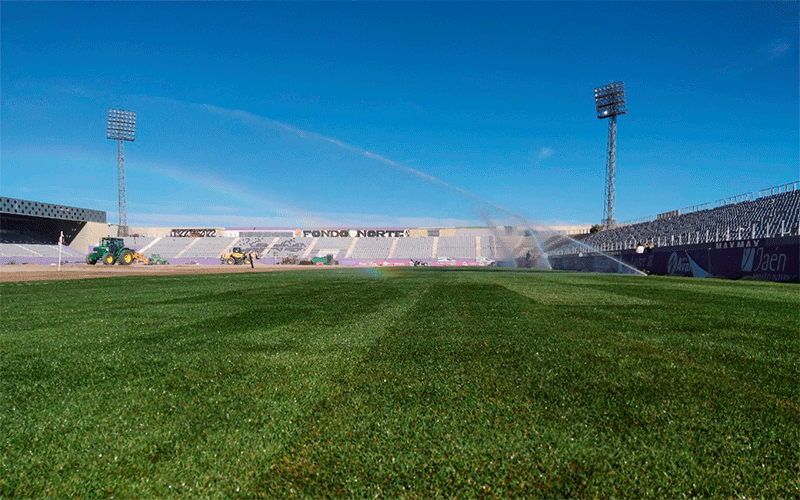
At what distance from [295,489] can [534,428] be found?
1.16 meters

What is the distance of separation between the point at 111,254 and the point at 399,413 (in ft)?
133

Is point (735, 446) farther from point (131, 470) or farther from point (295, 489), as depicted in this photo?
point (131, 470)

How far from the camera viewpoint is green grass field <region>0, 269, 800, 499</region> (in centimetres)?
168

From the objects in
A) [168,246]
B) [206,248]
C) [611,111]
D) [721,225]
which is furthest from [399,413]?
[168,246]

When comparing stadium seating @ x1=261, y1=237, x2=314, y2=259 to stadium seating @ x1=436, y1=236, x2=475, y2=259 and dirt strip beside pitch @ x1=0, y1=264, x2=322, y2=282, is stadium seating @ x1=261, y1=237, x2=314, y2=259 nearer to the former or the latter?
stadium seating @ x1=436, y1=236, x2=475, y2=259

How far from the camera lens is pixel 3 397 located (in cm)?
258

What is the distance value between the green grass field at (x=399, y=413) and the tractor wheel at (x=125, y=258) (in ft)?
118

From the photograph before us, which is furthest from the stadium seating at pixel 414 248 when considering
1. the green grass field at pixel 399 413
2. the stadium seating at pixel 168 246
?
the green grass field at pixel 399 413

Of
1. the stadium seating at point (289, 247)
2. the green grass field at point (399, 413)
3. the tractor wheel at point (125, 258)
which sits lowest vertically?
the green grass field at point (399, 413)

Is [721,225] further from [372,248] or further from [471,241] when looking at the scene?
[372,248]

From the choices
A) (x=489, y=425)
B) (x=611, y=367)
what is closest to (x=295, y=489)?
A: (x=489, y=425)

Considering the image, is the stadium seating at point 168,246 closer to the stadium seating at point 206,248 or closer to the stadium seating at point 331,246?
the stadium seating at point 206,248

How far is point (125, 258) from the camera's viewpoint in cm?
3522

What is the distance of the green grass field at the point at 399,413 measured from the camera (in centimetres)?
168
